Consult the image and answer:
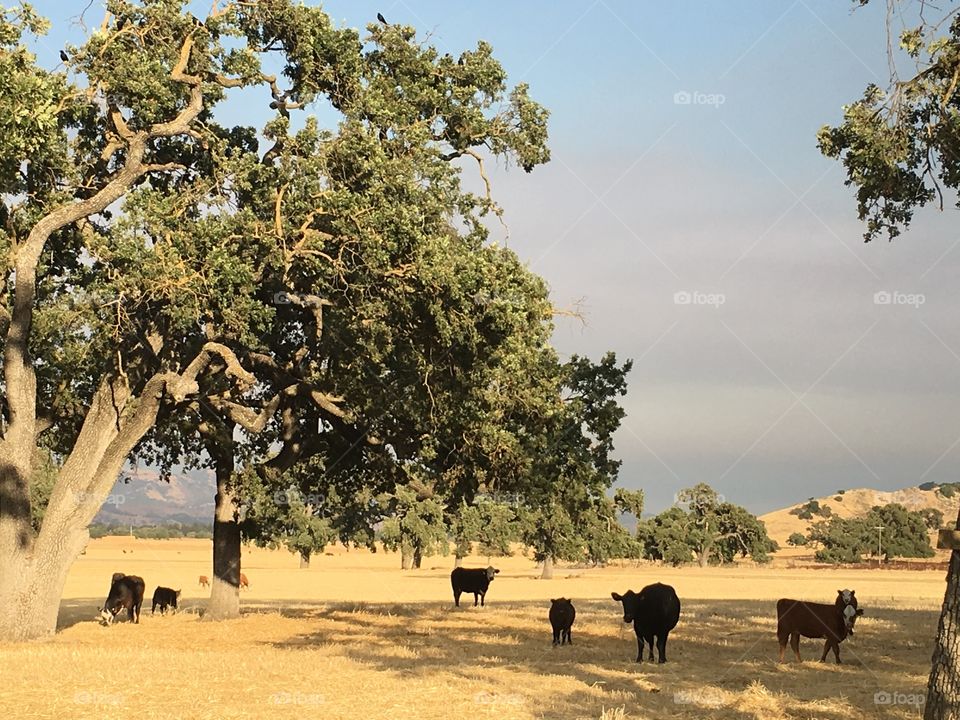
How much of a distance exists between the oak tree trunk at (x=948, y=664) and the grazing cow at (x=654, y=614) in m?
10.2

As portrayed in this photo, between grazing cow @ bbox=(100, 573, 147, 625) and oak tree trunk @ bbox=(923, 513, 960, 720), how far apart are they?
25.0 m

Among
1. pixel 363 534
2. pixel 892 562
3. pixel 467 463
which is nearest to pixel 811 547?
pixel 892 562

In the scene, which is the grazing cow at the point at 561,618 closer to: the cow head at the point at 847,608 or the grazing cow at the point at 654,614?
the grazing cow at the point at 654,614

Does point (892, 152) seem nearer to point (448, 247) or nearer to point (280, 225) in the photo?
point (448, 247)

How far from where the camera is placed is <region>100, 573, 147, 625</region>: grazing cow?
101 feet

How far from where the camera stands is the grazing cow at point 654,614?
21.8 m

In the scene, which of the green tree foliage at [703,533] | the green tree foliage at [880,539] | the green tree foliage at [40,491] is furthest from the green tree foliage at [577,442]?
the green tree foliage at [880,539]

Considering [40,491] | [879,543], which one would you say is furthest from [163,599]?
[879,543]

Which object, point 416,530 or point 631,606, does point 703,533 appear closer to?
point 416,530

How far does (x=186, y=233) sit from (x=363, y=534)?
50.6 metres

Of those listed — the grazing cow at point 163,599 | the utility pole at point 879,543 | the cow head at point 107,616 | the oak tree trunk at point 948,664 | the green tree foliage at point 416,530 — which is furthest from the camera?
the utility pole at point 879,543

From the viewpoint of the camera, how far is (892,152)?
14.4 metres

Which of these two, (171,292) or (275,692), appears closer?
(275,692)

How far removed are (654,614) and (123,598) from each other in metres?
17.3
